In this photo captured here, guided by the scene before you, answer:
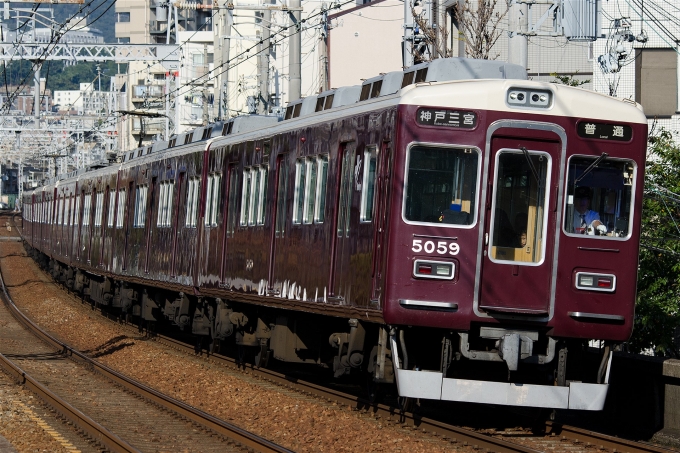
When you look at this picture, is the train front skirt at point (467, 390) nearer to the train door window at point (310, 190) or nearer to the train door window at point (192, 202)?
the train door window at point (310, 190)

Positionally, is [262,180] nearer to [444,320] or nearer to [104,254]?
[444,320]

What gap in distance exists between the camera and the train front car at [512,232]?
371 inches

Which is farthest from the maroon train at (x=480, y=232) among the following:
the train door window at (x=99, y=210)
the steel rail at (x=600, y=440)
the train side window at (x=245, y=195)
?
the train door window at (x=99, y=210)

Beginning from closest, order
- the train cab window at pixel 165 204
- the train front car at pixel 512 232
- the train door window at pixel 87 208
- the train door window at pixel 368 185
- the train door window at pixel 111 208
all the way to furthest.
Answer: the train front car at pixel 512 232 → the train door window at pixel 368 185 → the train cab window at pixel 165 204 → the train door window at pixel 111 208 → the train door window at pixel 87 208

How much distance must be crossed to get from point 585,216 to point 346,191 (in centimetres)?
227

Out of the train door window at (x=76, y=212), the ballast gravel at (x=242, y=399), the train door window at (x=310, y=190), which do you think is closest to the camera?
the ballast gravel at (x=242, y=399)

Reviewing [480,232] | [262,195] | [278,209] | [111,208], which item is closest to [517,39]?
[262,195]

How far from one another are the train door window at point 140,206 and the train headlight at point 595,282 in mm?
11629

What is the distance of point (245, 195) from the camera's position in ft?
46.4

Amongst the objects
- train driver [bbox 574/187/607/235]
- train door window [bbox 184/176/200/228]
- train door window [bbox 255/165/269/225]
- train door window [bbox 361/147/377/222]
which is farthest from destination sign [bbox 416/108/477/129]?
train door window [bbox 184/176/200/228]

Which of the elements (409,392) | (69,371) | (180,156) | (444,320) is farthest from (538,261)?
(180,156)

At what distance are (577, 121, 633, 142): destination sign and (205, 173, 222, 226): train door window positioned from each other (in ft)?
21.9

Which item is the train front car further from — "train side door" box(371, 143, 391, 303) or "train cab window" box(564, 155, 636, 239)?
"train side door" box(371, 143, 391, 303)

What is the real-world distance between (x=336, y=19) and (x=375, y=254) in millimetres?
34909
